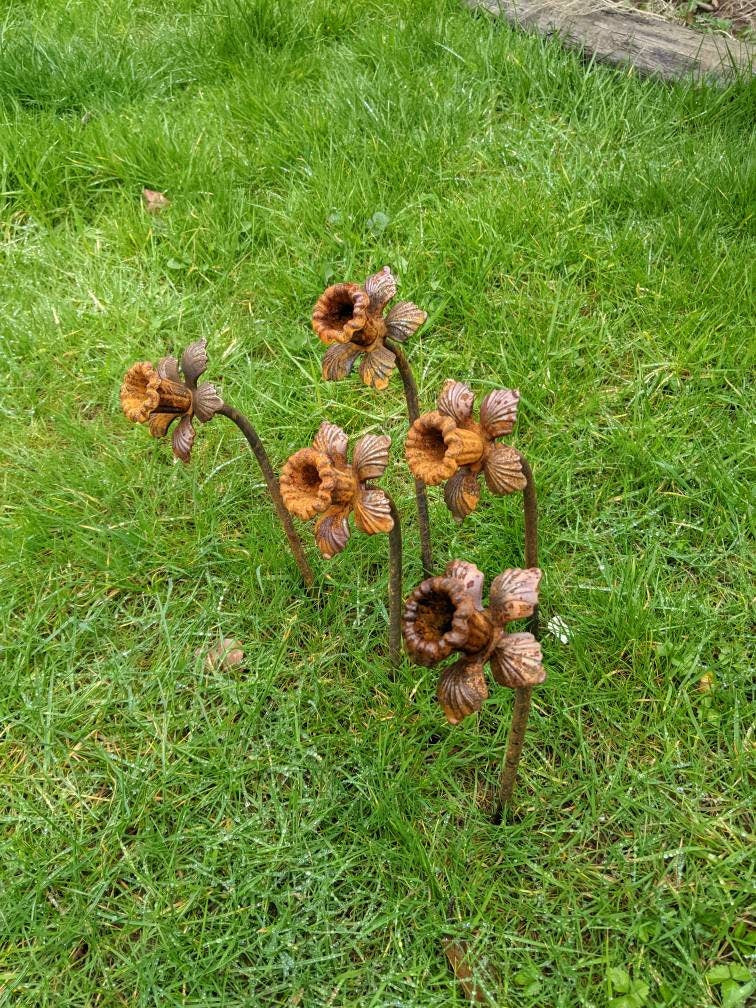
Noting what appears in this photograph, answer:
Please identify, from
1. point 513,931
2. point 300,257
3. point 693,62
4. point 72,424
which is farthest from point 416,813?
point 693,62

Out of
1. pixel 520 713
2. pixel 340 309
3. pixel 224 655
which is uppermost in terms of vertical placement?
pixel 340 309

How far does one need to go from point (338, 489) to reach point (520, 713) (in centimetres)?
64

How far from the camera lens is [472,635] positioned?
1685 millimetres

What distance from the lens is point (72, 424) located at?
10.6 feet

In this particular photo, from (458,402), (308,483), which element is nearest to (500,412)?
(458,402)

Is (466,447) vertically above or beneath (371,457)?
above

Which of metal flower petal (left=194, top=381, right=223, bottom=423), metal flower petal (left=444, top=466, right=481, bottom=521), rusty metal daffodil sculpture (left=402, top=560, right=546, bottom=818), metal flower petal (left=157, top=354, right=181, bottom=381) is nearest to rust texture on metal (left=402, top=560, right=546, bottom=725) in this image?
rusty metal daffodil sculpture (left=402, top=560, right=546, bottom=818)

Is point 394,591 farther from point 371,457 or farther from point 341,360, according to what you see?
point 341,360

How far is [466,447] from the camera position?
70.4 inches

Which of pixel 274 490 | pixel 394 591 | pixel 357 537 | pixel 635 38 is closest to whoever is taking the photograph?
pixel 394 591

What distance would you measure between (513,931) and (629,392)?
5.90ft

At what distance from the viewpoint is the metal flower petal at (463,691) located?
1.71m

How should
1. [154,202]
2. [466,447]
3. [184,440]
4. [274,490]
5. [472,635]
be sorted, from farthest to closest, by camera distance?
[154,202]
[274,490]
[184,440]
[466,447]
[472,635]

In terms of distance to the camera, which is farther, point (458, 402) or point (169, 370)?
point (169, 370)
